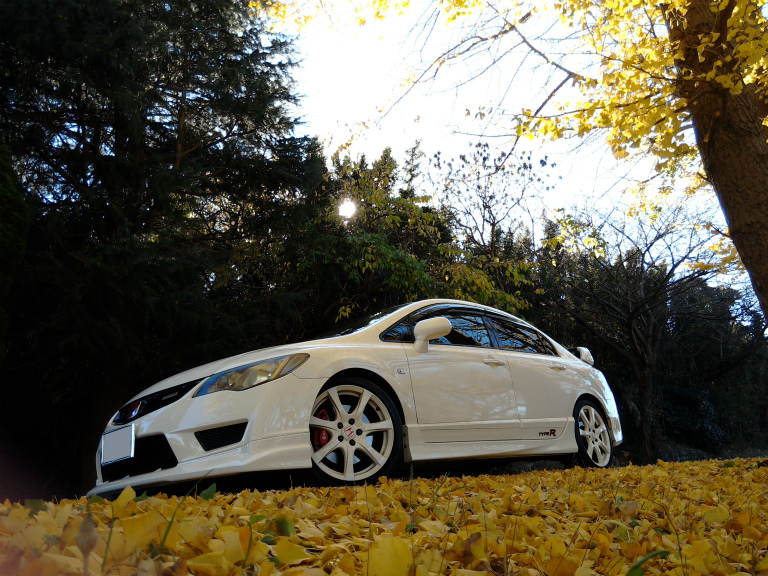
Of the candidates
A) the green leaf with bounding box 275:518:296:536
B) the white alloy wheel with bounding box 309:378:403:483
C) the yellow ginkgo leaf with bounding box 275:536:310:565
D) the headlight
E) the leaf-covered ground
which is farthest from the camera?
the white alloy wheel with bounding box 309:378:403:483

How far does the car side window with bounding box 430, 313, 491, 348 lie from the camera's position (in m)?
5.00

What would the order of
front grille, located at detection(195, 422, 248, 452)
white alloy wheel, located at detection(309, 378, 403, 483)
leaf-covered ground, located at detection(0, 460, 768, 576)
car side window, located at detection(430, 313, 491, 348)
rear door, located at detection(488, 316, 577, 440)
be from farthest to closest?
rear door, located at detection(488, 316, 577, 440) → car side window, located at detection(430, 313, 491, 348) → white alloy wheel, located at detection(309, 378, 403, 483) → front grille, located at detection(195, 422, 248, 452) → leaf-covered ground, located at detection(0, 460, 768, 576)

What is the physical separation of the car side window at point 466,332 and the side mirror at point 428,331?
34 cm

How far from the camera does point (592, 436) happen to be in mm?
6047

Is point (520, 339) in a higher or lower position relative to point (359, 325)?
lower

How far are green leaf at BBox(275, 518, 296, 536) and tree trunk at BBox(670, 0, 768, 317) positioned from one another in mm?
4809

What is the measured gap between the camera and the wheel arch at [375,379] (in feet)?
13.0

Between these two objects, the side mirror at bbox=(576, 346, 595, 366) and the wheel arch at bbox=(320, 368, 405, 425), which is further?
the side mirror at bbox=(576, 346, 595, 366)

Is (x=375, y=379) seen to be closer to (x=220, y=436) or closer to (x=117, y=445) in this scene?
(x=220, y=436)

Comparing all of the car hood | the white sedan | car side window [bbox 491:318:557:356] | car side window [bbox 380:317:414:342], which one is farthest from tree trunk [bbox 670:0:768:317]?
the car hood

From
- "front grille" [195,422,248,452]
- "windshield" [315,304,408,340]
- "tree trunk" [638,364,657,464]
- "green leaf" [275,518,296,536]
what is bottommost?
"tree trunk" [638,364,657,464]

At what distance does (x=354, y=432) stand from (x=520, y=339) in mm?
2445

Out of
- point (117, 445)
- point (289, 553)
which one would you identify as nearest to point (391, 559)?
point (289, 553)

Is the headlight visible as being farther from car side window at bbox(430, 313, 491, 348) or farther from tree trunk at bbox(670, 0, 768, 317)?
tree trunk at bbox(670, 0, 768, 317)
